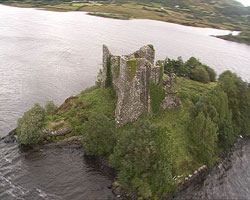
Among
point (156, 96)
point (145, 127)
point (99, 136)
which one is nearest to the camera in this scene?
point (145, 127)

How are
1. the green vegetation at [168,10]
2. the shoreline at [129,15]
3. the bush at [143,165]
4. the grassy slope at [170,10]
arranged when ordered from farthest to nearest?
the grassy slope at [170,10]
the green vegetation at [168,10]
the shoreline at [129,15]
the bush at [143,165]

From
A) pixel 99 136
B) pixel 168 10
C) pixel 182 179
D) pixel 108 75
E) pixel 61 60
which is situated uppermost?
pixel 108 75

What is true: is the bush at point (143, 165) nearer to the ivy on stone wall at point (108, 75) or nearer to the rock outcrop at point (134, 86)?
the rock outcrop at point (134, 86)

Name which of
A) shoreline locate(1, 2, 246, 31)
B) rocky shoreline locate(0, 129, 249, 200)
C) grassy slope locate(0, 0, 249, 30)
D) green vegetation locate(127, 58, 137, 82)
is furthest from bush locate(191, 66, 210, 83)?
grassy slope locate(0, 0, 249, 30)

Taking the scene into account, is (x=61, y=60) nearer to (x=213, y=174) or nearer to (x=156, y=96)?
(x=156, y=96)

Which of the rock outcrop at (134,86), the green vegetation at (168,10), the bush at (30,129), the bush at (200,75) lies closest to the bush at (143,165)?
the rock outcrop at (134,86)

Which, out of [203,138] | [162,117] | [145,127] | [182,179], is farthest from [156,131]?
[182,179]
